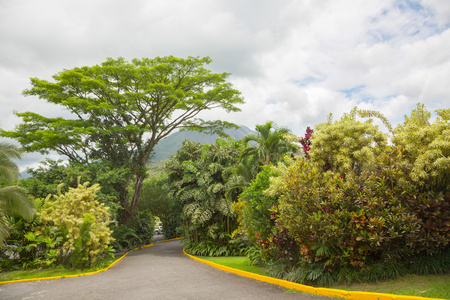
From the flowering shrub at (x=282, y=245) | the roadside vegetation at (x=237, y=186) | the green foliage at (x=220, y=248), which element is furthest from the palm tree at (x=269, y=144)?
the flowering shrub at (x=282, y=245)

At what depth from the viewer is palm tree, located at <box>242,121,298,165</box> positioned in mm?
15898

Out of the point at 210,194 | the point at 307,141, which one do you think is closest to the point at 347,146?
the point at 307,141

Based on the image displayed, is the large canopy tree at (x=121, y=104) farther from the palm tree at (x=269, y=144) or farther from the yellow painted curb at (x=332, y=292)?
the yellow painted curb at (x=332, y=292)

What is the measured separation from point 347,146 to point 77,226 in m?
11.0

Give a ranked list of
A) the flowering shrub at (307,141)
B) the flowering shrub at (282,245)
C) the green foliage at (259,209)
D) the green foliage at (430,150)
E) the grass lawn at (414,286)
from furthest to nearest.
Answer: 1. the green foliage at (259,209)
2. the flowering shrub at (307,141)
3. the flowering shrub at (282,245)
4. the green foliage at (430,150)
5. the grass lawn at (414,286)

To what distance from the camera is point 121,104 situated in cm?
2625

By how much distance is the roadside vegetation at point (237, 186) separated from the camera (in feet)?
23.7

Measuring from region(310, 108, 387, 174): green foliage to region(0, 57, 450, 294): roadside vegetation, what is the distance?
1.5 inches

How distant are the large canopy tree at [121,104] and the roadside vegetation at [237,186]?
0.11 meters

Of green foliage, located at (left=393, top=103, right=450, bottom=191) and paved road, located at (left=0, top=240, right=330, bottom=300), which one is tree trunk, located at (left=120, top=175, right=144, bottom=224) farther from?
green foliage, located at (left=393, top=103, right=450, bottom=191)

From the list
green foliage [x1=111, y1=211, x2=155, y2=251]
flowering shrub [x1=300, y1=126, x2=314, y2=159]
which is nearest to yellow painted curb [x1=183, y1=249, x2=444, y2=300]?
flowering shrub [x1=300, y1=126, x2=314, y2=159]

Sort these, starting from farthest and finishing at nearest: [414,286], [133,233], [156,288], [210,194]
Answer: [133,233], [210,194], [156,288], [414,286]

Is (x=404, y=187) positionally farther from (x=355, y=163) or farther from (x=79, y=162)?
(x=79, y=162)

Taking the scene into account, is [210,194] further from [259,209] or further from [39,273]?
[39,273]
